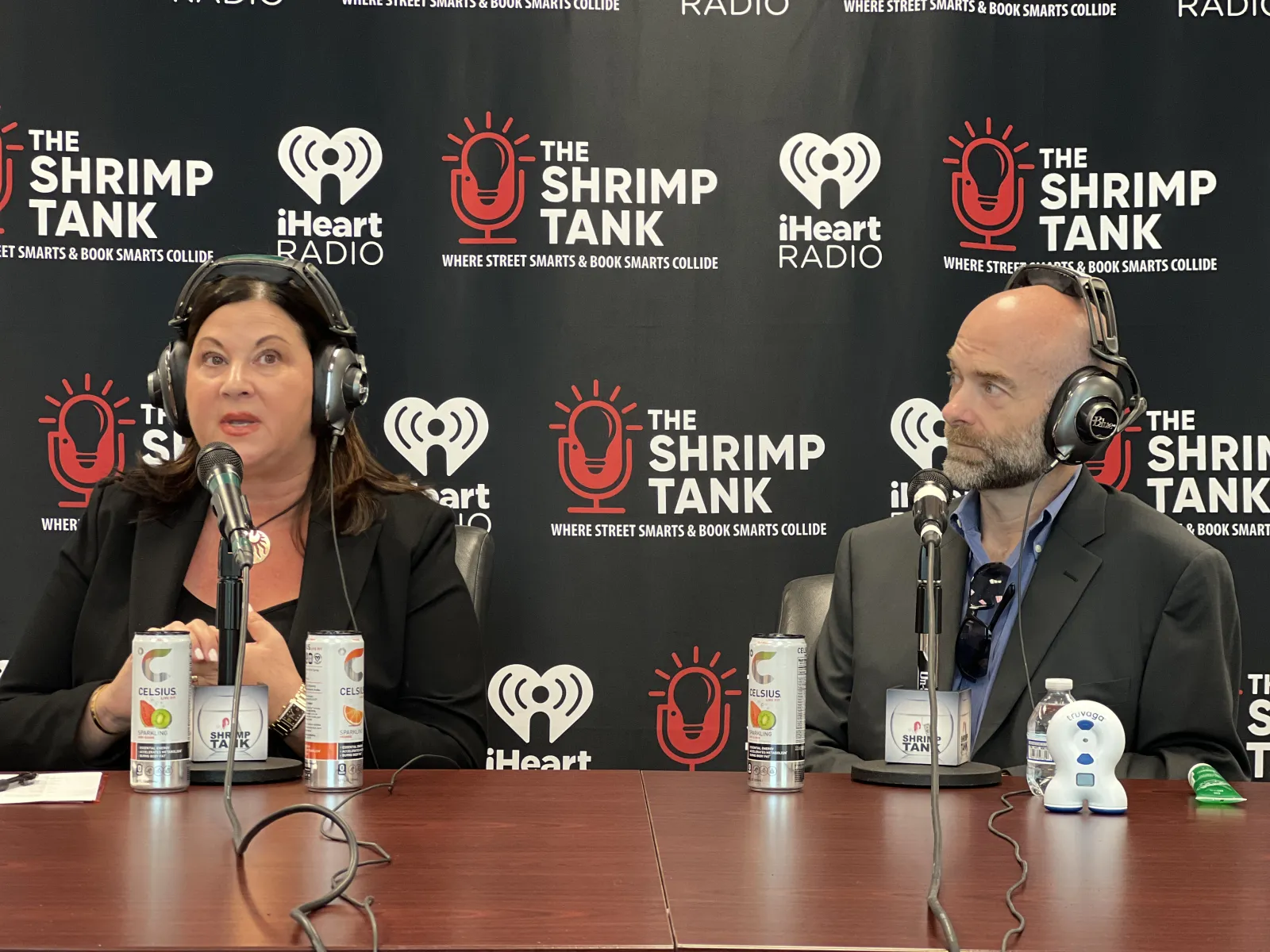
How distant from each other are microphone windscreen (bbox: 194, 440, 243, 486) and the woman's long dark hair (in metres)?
0.79

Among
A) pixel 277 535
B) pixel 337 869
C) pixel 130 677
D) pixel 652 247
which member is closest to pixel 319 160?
pixel 652 247

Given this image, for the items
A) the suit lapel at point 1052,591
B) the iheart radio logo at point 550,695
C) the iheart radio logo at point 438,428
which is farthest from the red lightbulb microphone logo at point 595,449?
the suit lapel at point 1052,591

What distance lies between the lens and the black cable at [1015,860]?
1212 mm

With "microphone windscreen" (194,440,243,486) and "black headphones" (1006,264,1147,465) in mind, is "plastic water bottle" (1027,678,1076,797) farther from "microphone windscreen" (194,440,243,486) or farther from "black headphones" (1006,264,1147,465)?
"microphone windscreen" (194,440,243,486)

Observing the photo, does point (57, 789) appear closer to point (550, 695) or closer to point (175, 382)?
point (175, 382)

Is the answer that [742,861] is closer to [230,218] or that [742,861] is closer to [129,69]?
[230,218]

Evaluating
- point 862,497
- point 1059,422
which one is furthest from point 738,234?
point 1059,422

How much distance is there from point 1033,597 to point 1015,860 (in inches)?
47.3

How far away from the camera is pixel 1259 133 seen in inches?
138

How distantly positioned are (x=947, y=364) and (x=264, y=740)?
2066 millimetres

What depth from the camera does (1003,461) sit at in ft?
9.02

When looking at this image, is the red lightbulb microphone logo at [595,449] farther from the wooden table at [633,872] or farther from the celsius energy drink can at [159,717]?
the celsius energy drink can at [159,717]

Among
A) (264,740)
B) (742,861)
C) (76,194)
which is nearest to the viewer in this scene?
(742,861)

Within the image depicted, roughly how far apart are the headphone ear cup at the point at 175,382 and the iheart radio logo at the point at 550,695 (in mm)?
1104
